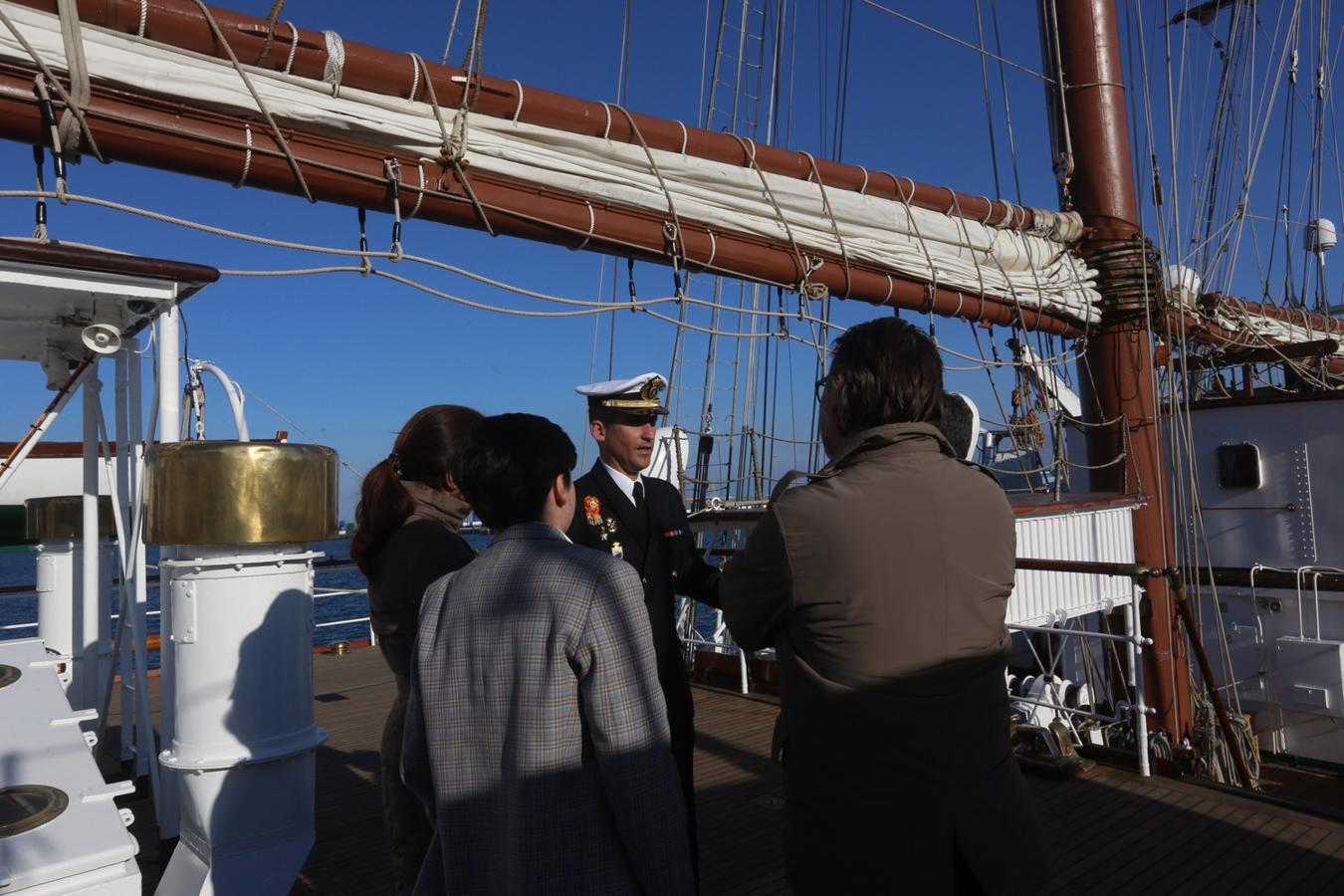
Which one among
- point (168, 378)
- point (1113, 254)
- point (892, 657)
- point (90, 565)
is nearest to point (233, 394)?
point (168, 378)

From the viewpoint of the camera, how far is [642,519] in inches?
97.0

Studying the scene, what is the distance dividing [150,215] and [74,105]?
0.36 m

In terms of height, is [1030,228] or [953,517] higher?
[1030,228]

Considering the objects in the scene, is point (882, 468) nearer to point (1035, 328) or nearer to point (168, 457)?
point (168, 457)

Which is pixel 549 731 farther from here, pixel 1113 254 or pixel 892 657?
pixel 1113 254

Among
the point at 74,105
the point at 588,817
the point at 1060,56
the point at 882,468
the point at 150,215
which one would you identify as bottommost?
the point at 588,817

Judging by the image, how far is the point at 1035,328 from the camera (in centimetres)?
629

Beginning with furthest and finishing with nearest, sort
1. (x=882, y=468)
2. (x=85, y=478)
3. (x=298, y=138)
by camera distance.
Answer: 1. (x=85, y=478)
2. (x=298, y=138)
3. (x=882, y=468)

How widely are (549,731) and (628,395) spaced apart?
1264 mm

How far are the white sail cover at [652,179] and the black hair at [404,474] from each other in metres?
1.58

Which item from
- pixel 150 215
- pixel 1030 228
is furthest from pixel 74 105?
pixel 1030 228

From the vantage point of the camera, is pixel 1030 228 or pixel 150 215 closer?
pixel 150 215

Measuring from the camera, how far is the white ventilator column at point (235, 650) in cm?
222

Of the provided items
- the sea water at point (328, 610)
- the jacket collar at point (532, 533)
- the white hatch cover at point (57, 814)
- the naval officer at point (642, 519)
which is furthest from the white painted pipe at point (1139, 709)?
the sea water at point (328, 610)
